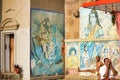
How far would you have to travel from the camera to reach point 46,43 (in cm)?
1700

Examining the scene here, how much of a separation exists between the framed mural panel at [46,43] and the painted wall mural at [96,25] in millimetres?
3659

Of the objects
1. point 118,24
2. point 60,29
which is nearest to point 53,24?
point 60,29

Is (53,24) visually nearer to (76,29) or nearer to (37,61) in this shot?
(37,61)

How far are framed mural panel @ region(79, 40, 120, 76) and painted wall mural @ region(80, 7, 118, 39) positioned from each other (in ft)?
0.95

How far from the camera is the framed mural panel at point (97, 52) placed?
40.2 feet

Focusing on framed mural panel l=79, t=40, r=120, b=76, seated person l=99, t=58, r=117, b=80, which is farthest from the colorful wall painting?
seated person l=99, t=58, r=117, b=80

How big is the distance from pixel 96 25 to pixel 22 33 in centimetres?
502

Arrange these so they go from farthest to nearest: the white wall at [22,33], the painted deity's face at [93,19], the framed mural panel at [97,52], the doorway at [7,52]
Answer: the doorway at [7,52] < the white wall at [22,33] < the painted deity's face at [93,19] < the framed mural panel at [97,52]

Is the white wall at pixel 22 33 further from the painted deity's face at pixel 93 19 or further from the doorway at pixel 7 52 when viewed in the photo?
the painted deity's face at pixel 93 19

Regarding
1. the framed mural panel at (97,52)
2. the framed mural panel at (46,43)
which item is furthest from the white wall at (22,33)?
the framed mural panel at (97,52)

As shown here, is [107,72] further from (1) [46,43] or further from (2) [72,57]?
(1) [46,43]

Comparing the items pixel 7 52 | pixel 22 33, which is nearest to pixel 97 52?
pixel 22 33

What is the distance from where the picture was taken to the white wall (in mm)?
16375

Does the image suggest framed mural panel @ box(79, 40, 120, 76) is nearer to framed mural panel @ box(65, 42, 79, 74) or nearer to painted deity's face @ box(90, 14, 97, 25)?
framed mural panel @ box(65, 42, 79, 74)
